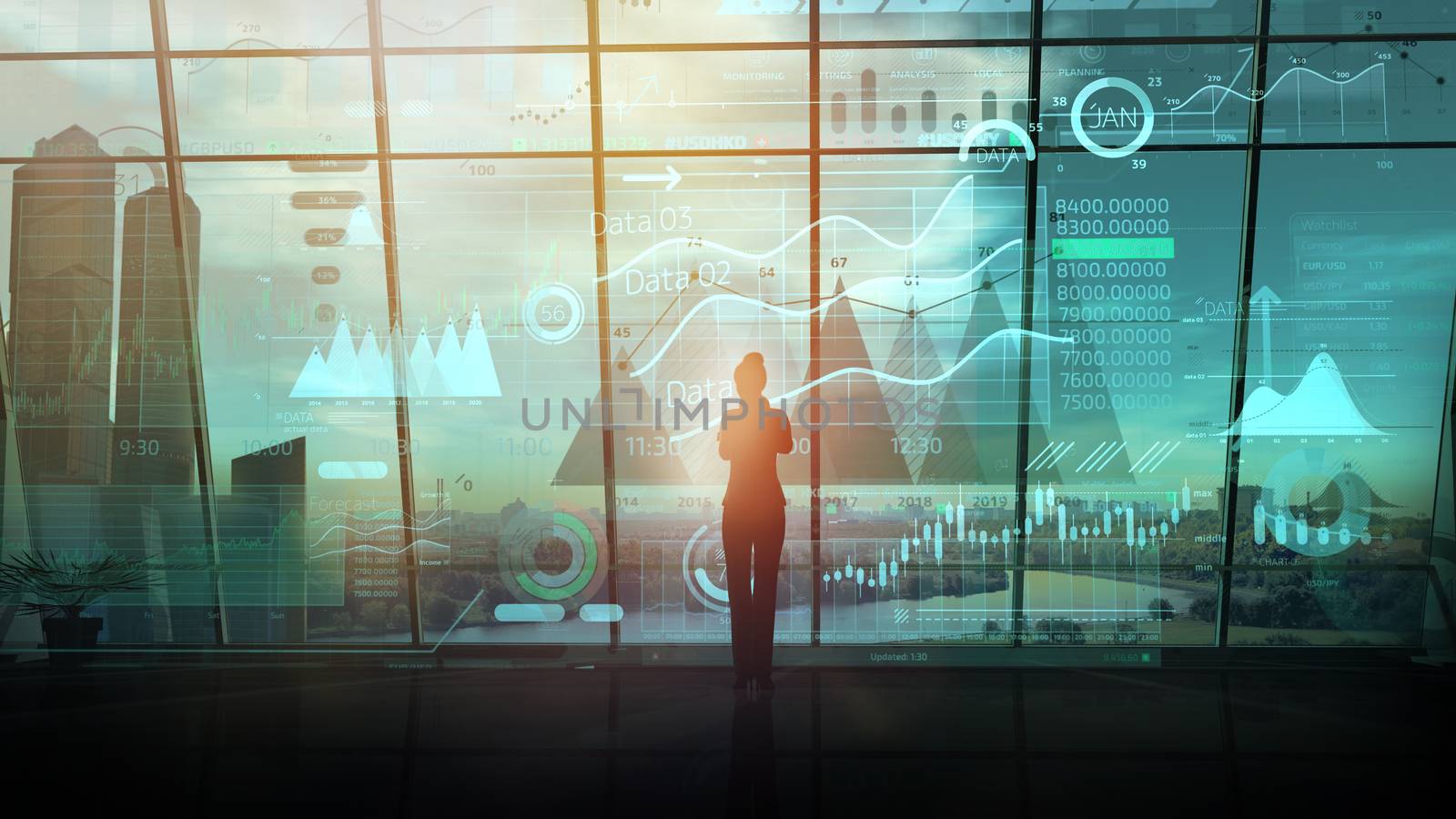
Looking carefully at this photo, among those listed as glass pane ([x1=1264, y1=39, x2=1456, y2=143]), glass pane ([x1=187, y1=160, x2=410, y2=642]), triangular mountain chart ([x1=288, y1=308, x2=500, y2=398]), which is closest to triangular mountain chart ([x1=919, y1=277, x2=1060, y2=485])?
glass pane ([x1=1264, y1=39, x2=1456, y2=143])

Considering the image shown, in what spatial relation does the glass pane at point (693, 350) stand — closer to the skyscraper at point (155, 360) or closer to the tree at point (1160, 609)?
the tree at point (1160, 609)

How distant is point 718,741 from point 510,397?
8.16 feet

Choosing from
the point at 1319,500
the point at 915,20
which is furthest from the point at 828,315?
the point at 1319,500

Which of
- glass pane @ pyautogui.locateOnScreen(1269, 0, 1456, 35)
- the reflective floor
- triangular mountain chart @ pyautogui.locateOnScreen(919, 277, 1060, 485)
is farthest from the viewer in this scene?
triangular mountain chart @ pyautogui.locateOnScreen(919, 277, 1060, 485)

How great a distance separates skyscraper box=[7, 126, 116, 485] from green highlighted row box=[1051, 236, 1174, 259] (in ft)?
18.4

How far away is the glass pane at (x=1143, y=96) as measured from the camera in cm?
533

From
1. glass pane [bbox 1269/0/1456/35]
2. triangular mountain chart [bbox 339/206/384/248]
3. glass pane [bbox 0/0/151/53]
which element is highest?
glass pane [bbox 0/0/151/53]

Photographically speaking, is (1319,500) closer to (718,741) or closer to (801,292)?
(801,292)

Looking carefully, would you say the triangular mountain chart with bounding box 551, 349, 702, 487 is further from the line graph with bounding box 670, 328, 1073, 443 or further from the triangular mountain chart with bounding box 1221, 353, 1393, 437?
the triangular mountain chart with bounding box 1221, 353, 1393, 437

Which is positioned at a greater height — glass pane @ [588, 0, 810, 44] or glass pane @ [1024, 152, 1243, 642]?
glass pane @ [588, 0, 810, 44]

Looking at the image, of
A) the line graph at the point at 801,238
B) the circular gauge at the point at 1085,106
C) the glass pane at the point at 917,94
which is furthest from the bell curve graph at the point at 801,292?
the circular gauge at the point at 1085,106

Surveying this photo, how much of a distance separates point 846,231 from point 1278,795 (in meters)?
3.42

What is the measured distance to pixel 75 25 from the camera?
559 centimetres

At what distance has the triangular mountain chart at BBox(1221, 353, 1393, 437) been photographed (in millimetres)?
5352
